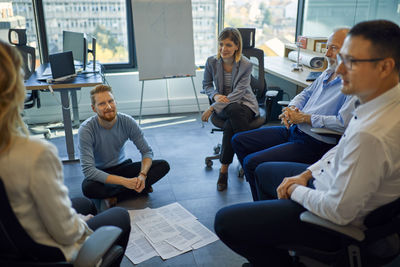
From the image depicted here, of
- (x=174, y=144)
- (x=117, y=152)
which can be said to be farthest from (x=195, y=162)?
(x=117, y=152)

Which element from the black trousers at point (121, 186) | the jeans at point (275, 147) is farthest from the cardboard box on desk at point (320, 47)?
the black trousers at point (121, 186)

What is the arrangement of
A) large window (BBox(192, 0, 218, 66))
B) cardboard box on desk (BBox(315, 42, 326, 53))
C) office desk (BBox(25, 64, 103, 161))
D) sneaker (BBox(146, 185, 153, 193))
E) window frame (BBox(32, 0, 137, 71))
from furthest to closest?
large window (BBox(192, 0, 218, 66)), window frame (BBox(32, 0, 137, 71)), cardboard box on desk (BBox(315, 42, 326, 53)), office desk (BBox(25, 64, 103, 161)), sneaker (BBox(146, 185, 153, 193))

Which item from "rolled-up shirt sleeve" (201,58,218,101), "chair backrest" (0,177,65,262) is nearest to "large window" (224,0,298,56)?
"rolled-up shirt sleeve" (201,58,218,101)

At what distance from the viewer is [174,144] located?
149 inches

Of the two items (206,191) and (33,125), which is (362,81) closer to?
(206,191)

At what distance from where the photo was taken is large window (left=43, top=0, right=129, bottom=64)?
4.40 m

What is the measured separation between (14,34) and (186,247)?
2.92 meters

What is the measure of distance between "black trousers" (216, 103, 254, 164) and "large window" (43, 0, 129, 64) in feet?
7.63

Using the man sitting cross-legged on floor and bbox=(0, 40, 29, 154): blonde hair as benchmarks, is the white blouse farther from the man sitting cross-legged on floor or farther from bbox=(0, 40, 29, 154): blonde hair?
the man sitting cross-legged on floor

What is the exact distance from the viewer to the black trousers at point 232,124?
2906 millimetres

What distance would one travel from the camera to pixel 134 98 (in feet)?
15.5

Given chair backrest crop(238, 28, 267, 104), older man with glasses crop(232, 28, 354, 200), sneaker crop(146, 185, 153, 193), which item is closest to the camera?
older man with glasses crop(232, 28, 354, 200)

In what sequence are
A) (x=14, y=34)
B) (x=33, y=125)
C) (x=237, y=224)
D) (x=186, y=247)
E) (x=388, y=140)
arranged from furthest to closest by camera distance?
(x=33, y=125)
(x=14, y=34)
(x=186, y=247)
(x=237, y=224)
(x=388, y=140)

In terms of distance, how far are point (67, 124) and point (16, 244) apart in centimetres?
242
